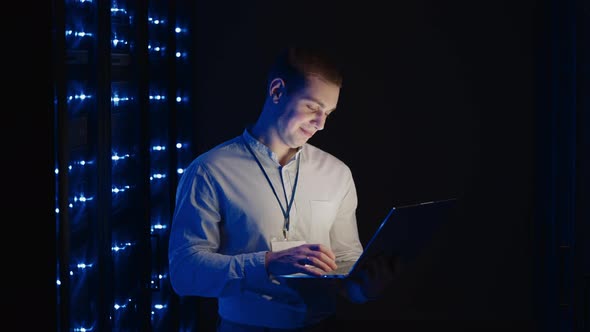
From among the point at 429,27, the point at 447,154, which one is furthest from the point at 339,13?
the point at 447,154

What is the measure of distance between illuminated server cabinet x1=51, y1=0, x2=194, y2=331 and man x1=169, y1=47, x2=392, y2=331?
30 centimetres

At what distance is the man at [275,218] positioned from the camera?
7.66 ft

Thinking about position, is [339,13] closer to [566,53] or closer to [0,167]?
[566,53]

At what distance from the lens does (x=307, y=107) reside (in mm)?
2568

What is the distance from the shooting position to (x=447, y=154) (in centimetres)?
487

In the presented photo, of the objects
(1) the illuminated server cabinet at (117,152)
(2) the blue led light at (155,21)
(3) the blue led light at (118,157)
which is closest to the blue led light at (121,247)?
(1) the illuminated server cabinet at (117,152)

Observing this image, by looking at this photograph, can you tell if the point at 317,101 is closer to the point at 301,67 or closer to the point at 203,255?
the point at 301,67

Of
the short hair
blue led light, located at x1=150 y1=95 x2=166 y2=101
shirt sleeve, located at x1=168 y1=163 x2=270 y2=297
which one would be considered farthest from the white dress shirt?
blue led light, located at x1=150 y1=95 x2=166 y2=101

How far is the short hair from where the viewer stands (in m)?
2.56

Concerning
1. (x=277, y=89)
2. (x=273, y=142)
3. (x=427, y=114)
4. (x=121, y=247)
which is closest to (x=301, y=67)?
(x=277, y=89)

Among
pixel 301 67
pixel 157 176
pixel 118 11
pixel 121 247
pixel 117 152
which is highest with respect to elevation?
pixel 118 11

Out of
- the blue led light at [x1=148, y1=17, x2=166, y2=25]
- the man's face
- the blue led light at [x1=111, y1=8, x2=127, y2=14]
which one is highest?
the blue led light at [x1=148, y1=17, x2=166, y2=25]

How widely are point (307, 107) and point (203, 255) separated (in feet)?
1.86

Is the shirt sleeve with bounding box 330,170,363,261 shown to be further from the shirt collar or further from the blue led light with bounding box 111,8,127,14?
the blue led light with bounding box 111,8,127,14
